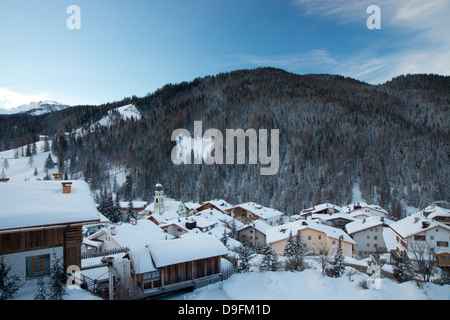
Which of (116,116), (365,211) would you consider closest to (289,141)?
(365,211)

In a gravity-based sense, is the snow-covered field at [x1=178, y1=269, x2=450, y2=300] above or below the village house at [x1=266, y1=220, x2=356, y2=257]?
above

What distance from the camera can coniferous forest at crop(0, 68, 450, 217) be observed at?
76569mm

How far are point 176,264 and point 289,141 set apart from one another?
3822 inches

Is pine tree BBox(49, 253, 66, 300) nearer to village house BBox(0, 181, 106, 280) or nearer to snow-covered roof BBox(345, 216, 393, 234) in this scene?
village house BBox(0, 181, 106, 280)

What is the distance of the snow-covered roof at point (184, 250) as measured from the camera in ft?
46.2

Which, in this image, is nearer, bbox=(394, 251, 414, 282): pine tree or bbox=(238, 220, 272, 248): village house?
bbox=(394, 251, 414, 282): pine tree

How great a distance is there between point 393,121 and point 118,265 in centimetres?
12926

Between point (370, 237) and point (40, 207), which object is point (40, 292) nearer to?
point (40, 207)

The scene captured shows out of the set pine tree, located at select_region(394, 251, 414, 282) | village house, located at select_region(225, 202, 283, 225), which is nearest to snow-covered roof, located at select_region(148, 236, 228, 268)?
pine tree, located at select_region(394, 251, 414, 282)

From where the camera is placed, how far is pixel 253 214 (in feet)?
174

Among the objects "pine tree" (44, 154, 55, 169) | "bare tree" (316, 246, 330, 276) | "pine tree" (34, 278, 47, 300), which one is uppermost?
"pine tree" (44, 154, 55, 169)

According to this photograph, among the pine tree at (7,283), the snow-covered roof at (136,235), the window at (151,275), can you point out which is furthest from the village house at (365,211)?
the pine tree at (7,283)

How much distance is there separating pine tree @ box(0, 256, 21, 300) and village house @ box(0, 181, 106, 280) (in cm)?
27

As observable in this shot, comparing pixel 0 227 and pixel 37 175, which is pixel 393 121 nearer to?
pixel 0 227
